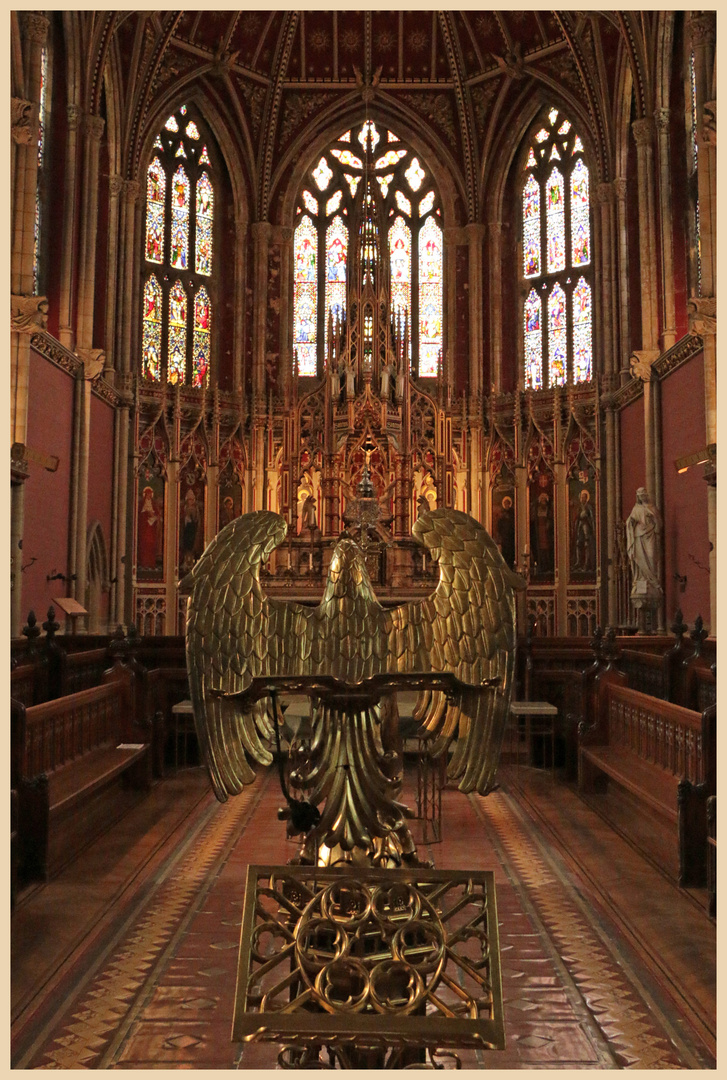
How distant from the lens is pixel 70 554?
48.8ft

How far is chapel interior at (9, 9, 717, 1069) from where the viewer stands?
599 centimetres

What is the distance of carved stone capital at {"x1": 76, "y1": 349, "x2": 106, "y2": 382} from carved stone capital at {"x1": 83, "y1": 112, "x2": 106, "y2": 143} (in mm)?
3677

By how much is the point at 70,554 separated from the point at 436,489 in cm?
A: 684

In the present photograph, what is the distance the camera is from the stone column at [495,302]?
19469 mm

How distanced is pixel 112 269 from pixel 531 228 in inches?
338

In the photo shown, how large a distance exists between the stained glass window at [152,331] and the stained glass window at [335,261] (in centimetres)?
365

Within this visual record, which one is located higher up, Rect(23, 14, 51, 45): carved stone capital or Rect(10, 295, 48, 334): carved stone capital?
Rect(23, 14, 51, 45): carved stone capital

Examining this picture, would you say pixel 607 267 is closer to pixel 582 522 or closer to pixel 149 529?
pixel 582 522

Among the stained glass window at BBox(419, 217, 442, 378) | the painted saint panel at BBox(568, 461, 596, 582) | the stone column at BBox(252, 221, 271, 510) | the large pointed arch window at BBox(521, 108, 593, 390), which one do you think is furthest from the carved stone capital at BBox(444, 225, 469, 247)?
the painted saint panel at BBox(568, 461, 596, 582)

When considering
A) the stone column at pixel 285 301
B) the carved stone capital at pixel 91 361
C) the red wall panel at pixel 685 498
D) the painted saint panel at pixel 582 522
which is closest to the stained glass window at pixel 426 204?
the stone column at pixel 285 301

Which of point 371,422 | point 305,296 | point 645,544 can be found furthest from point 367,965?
point 305,296

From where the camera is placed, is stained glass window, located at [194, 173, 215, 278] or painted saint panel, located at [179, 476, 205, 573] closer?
painted saint panel, located at [179, 476, 205, 573]

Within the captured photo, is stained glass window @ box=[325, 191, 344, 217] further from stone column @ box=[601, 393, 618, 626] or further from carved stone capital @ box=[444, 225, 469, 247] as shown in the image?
stone column @ box=[601, 393, 618, 626]

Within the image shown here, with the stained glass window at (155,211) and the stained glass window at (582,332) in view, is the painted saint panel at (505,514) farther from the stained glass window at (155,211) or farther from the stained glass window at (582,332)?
the stained glass window at (155,211)
